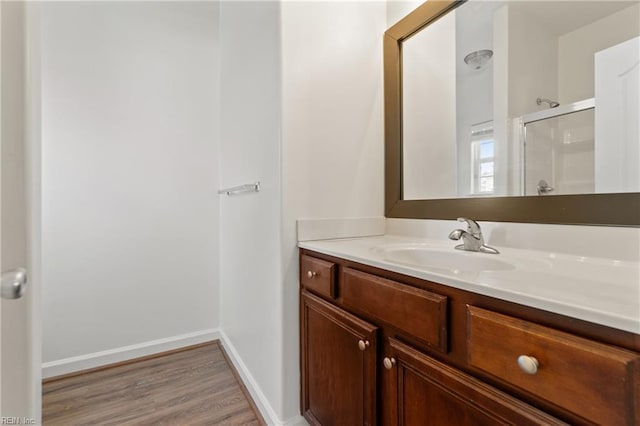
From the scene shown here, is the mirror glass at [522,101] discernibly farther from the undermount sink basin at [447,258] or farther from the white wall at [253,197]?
the white wall at [253,197]

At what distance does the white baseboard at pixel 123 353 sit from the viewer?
69.7 inches

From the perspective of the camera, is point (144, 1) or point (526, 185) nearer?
point (526, 185)

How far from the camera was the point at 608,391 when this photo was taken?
16.6 inches

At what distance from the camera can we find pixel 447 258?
43.3 inches

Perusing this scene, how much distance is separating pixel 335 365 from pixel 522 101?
3.80 feet

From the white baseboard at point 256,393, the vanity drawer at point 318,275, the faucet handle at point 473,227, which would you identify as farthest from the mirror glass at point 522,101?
the white baseboard at point 256,393

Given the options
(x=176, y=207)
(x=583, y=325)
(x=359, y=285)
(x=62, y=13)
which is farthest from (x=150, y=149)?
(x=583, y=325)

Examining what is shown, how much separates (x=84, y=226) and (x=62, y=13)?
50.8 inches

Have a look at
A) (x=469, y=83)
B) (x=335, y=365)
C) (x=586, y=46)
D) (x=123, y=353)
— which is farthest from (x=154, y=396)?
(x=586, y=46)

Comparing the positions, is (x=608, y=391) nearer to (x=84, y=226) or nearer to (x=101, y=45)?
(x=84, y=226)

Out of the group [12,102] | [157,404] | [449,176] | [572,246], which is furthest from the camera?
[157,404]

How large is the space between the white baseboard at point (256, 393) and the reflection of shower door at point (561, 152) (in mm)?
1312

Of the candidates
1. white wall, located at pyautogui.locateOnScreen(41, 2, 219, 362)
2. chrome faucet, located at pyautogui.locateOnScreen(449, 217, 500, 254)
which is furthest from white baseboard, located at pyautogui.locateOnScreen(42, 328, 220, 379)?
chrome faucet, located at pyautogui.locateOnScreen(449, 217, 500, 254)

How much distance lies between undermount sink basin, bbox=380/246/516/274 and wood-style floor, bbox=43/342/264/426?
1053 millimetres
